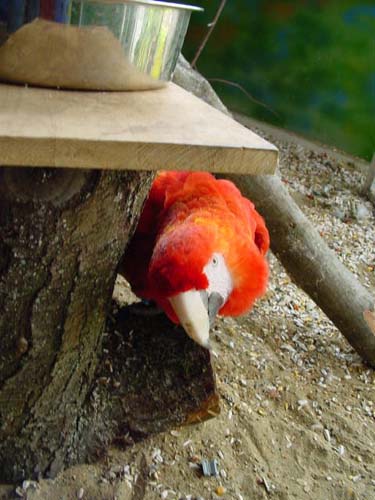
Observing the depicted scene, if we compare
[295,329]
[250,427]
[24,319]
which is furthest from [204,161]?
[295,329]

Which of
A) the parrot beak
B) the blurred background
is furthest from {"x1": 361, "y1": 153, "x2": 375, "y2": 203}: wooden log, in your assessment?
the parrot beak

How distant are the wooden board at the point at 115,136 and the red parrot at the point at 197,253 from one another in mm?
250

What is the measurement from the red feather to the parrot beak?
0.01 meters

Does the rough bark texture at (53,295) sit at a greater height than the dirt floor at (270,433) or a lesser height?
greater

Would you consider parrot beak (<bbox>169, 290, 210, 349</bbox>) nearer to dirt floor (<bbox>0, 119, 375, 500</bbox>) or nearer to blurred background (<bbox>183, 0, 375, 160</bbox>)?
dirt floor (<bbox>0, 119, 375, 500</bbox>)

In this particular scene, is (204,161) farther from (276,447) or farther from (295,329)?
(295,329)

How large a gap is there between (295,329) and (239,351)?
30 centimetres

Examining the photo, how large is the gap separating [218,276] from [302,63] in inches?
124

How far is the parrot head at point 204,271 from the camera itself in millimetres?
977

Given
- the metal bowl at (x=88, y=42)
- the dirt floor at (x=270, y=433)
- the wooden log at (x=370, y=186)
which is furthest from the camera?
the wooden log at (x=370, y=186)

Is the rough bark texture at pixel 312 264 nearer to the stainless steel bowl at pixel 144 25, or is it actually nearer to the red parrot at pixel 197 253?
the red parrot at pixel 197 253

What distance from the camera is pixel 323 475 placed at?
1278 millimetres

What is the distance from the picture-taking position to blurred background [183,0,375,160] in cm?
362

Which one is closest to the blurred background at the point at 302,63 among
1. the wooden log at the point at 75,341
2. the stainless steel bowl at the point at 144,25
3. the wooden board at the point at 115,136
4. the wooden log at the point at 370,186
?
the wooden log at the point at 370,186
